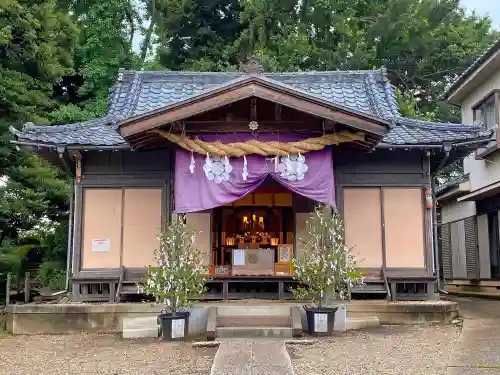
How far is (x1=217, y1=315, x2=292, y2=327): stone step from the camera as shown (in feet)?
30.6

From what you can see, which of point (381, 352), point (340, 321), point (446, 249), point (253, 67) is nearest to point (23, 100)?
point (253, 67)

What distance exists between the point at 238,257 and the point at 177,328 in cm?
315

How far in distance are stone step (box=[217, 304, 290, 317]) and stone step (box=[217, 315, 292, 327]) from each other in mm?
92

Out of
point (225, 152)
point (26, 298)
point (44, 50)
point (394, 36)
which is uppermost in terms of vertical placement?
point (394, 36)

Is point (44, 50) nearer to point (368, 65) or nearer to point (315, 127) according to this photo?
point (315, 127)

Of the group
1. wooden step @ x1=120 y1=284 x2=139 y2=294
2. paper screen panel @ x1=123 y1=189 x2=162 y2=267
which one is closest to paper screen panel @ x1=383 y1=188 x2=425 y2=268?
paper screen panel @ x1=123 y1=189 x2=162 y2=267

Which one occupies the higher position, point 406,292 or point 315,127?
point 315,127

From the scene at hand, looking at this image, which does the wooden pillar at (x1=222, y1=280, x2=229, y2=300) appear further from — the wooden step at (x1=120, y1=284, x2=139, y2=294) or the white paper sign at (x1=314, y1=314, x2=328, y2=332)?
the white paper sign at (x1=314, y1=314, x2=328, y2=332)

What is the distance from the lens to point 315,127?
1069 centimetres

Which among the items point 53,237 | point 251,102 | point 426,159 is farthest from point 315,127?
point 53,237

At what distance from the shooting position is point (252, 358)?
22.9ft

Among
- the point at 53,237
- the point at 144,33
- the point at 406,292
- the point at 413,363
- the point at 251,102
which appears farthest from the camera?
the point at 144,33

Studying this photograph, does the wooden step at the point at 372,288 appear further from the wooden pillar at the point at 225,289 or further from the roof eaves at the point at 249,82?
the roof eaves at the point at 249,82

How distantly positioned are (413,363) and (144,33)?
25118 mm
